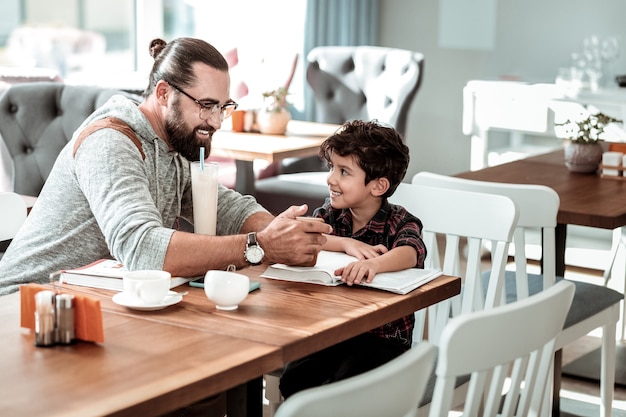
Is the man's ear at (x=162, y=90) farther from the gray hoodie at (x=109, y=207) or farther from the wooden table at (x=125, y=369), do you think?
the wooden table at (x=125, y=369)

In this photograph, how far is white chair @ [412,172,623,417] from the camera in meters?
2.50

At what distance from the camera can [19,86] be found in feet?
12.5

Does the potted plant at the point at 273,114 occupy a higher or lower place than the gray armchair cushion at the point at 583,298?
higher

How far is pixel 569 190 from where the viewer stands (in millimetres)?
3043

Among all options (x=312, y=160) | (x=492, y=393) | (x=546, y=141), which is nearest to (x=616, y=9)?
(x=546, y=141)

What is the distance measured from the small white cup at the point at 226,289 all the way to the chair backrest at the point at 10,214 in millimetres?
875

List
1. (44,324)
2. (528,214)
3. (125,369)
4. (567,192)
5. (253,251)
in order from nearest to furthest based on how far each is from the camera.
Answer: (125,369)
(44,324)
(253,251)
(528,214)
(567,192)

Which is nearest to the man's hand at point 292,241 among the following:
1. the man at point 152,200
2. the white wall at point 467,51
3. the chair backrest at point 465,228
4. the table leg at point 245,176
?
the man at point 152,200

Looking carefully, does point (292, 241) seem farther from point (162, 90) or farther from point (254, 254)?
point (162, 90)

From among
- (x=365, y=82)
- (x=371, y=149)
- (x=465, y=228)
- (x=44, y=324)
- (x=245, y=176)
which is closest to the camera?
(x=44, y=324)

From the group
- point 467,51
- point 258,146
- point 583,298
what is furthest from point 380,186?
point 467,51

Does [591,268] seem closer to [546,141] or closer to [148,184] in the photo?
[546,141]

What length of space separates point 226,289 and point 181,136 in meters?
0.55

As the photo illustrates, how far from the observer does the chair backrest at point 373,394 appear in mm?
1097
